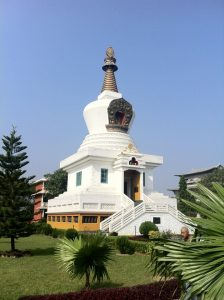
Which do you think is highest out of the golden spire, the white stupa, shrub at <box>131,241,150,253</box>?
the golden spire

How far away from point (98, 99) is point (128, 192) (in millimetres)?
10903

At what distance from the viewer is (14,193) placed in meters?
17.0

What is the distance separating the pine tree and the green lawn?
1812 millimetres

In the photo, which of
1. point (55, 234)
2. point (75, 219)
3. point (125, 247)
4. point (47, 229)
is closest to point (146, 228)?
point (75, 219)

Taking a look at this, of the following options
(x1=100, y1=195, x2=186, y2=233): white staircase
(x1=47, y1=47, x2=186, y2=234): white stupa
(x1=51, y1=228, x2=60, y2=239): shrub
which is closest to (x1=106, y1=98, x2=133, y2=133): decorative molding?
(x1=47, y1=47, x2=186, y2=234): white stupa

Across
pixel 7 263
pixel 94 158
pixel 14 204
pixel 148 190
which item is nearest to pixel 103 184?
pixel 94 158

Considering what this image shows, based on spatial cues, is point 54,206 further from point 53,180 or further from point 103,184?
point 53,180

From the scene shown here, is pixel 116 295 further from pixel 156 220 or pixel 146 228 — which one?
pixel 156 220

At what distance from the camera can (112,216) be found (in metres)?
25.1

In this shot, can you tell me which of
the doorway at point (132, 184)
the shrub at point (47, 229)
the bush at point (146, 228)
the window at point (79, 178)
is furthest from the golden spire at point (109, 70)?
the bush at point (146, 228)

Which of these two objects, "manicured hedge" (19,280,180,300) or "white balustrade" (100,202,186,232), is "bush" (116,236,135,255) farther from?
"manicured hedge" (19,280,180,300)

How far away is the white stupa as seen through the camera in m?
25.9

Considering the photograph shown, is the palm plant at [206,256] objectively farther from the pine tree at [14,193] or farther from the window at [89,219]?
the window at [89,219]

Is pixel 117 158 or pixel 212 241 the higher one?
pixel 117 158
